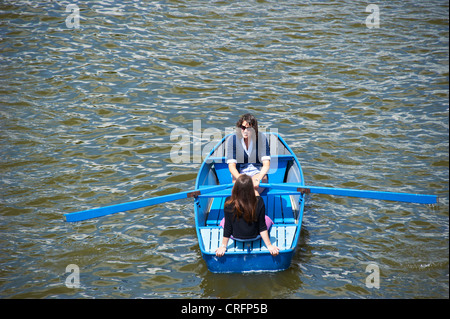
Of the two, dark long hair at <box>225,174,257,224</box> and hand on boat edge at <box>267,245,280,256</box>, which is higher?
dark long hair at <box>225,174,257,224</box>

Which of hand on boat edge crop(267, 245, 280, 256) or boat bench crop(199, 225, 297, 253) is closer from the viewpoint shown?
hand on boat edge crop(267, 245, 280, 256)

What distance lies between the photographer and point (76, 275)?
252 inches

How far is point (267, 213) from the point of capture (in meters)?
7.01

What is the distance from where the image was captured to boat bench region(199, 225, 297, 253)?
5992 mm

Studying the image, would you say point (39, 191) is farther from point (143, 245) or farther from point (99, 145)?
point (143, 245)

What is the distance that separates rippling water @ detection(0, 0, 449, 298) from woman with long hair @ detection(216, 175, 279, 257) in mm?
526

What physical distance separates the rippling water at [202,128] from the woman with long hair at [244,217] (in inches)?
20.7

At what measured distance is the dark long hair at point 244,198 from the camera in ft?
18.8

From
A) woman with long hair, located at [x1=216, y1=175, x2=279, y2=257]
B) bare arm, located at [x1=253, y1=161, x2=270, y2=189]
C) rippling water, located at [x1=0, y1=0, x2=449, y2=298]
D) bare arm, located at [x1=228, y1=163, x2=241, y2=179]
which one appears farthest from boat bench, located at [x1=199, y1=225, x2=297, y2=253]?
bare arm, located at [x1=228, y1=163, x2=241, y2=179]

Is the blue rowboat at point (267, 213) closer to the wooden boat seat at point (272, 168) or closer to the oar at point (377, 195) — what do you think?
the wooden boat seat at point (272, 168)

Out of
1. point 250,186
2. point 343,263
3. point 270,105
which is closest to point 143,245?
point 250,186

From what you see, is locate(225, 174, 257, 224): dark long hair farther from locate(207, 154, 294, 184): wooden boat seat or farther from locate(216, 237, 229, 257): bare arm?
locate(207, 154, 294, 184): wooden boat seat
